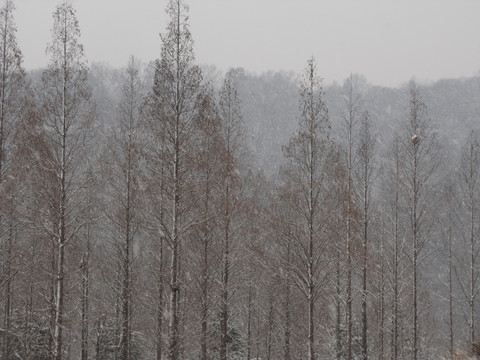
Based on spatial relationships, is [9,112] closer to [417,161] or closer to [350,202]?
[350,202]

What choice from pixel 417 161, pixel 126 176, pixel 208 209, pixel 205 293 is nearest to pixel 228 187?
pixel 208 209

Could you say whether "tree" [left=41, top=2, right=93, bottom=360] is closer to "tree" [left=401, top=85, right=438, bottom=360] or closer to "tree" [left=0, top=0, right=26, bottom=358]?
"tree" [left=0, top=0, right=26, bottom=358]

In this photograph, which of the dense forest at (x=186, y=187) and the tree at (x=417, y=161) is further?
the tree at (x=417, y=161)

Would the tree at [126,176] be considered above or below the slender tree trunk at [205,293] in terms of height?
above

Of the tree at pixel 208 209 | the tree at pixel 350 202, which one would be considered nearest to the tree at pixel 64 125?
the tree at pixel 208 209

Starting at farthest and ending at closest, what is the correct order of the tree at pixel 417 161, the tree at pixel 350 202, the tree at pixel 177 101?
the tree at pixel 417 161
the tree at pixel 350 202
the tree at pixel 177 101

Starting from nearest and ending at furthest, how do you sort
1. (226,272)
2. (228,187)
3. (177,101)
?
(177,101)
(226,272)
(228,187)

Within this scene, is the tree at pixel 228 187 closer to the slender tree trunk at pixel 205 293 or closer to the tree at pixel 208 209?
the tree at pixel 208 209

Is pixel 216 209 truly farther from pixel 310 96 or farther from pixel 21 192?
pixel 21 192

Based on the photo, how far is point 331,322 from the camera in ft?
60.3

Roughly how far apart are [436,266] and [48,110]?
4906 centimetres

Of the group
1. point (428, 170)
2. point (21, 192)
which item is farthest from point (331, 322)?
point (21, 192)

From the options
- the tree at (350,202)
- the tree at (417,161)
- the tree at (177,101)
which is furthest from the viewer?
the tree at (417,161)

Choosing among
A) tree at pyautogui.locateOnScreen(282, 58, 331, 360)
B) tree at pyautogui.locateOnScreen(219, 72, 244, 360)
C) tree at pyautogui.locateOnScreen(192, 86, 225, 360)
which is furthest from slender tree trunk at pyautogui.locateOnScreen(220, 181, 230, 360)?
tree at pyautogui.locateOnScreen(282, 58, 331, 360)
